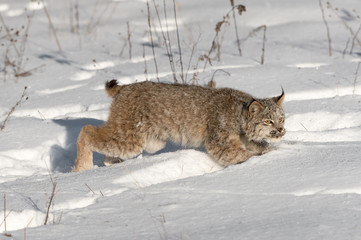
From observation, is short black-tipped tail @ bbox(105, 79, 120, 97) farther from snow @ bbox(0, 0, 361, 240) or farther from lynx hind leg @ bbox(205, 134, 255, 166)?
lynx hind leg @ bbox(205, 134, 255, 166)

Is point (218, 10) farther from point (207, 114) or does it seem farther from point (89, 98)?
point (207, 114)

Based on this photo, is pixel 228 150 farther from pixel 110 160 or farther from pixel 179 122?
pixel 110 160

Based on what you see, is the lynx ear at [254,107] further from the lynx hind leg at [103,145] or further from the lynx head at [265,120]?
the lynx hind leg at [103,145]

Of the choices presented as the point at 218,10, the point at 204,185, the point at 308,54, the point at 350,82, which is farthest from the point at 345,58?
the point at 204,185

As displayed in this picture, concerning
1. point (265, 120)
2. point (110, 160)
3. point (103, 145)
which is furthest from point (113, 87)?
point (265, 120)

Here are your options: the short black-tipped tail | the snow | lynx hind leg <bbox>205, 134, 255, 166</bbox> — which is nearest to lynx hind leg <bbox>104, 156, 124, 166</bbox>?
the snow

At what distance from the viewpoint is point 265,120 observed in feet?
13.4

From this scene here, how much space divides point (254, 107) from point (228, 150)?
374mm

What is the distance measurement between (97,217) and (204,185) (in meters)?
0.77

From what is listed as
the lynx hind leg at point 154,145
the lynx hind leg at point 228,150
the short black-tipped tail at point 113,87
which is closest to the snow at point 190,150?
the lynx hind leg at point 228,150

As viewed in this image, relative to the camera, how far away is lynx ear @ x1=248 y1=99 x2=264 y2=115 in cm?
405

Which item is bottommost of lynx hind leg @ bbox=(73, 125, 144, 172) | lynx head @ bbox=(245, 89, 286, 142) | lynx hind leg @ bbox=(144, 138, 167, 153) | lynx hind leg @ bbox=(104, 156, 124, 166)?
lynx hind leg @ bbox=(104, 156, 124, 166)

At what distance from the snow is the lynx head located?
0.14 m

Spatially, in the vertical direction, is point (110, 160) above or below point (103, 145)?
below
